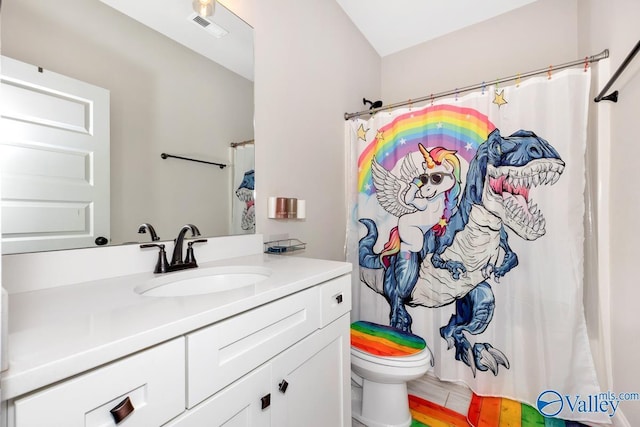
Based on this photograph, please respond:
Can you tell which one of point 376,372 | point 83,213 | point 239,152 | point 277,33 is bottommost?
point 376,372

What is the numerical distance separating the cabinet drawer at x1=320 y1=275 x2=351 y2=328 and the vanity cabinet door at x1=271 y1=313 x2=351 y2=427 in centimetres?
3

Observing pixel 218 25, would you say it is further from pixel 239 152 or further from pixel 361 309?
pixel 361 309

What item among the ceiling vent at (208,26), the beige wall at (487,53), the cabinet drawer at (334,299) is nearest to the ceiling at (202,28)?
the ceiling vent at (208,26)

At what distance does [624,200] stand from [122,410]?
1.86 meters

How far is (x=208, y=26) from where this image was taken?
124 centimetres

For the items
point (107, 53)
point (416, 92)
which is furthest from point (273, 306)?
point (416, 92)

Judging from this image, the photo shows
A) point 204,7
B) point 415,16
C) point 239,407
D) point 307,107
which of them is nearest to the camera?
point 239,407

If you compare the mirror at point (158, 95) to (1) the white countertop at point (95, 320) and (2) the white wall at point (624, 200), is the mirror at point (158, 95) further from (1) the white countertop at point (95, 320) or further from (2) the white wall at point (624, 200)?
(2) the white wall at point (624, 200)

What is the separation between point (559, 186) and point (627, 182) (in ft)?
0.80

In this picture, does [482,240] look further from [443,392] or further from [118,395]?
[118,395]

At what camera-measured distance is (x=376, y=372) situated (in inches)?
51.8

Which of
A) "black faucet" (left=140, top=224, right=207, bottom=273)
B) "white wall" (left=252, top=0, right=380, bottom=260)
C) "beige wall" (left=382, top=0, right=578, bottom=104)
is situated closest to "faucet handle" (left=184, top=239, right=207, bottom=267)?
"black faucet" (left=140, top=224, right=207, bottom=273)

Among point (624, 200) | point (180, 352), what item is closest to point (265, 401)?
point (180, 352)

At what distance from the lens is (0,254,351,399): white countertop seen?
0.42 m
